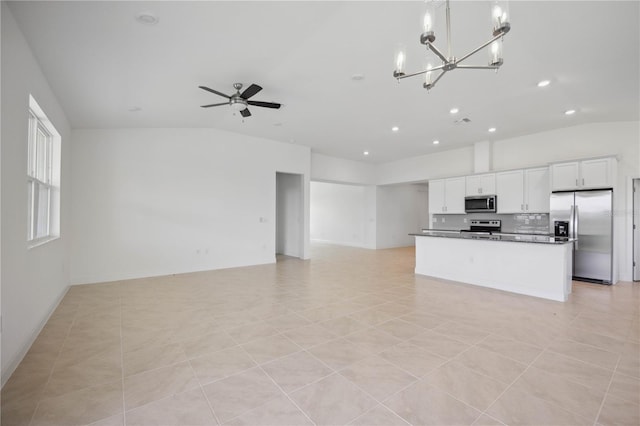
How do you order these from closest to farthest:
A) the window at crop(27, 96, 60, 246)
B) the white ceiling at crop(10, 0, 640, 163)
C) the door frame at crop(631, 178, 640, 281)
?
1. the white ceiling at crop(10, 0, 640, 163)
2. the window at crop(27, 96, 60, 246)
3. the door frame at crop(631, 178, 640, 281)

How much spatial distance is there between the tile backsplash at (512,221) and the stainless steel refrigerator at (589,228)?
0.84 m

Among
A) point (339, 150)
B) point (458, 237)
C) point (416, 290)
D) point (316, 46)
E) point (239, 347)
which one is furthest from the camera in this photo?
point (339, 150)

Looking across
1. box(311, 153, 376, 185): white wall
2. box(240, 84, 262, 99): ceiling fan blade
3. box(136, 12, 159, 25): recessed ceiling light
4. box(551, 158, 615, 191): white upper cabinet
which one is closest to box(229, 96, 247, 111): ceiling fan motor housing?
box(240, 84, 262, 99): ceiling fan blade

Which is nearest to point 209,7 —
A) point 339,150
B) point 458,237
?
point 458,237

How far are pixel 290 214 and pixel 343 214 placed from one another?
3.63m

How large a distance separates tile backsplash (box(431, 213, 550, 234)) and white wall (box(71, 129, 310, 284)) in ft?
16.6

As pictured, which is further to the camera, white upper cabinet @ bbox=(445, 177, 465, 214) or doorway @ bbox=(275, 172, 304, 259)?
doorway @ bbox=(275, 172, 304, 259)

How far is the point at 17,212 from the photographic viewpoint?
2.45 metres

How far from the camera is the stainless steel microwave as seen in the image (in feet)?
22.7

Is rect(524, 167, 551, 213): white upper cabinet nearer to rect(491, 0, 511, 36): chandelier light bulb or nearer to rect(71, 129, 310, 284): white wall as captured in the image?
rect(491, 0, 511, 36): chandelier light bulb

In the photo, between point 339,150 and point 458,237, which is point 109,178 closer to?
point 339,150

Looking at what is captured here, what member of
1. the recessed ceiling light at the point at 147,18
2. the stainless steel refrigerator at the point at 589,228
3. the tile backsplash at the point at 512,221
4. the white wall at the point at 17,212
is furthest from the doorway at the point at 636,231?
the white wall at the point at 17,212

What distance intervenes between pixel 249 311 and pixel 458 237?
3901 millimetres

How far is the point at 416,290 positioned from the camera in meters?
4.73
